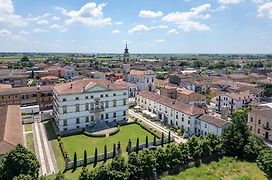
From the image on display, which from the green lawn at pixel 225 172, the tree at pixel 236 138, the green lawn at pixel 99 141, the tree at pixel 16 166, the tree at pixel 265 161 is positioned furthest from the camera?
the green lawn at pixel 99 141

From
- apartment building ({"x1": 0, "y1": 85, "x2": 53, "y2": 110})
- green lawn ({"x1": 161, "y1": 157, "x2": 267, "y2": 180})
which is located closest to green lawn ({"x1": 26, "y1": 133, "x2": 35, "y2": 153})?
apartment building ({"x1": 0, "y1": 85, "x2": 53, "y2": 110})

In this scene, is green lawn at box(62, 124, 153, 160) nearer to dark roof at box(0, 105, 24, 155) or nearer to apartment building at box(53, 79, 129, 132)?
apartment building at box(53, 79, 129, 132)

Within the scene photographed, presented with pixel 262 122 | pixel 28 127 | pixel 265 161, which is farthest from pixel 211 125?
pixel 28 127

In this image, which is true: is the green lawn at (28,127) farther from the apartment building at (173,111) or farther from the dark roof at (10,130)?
the apartment building at (173,111)

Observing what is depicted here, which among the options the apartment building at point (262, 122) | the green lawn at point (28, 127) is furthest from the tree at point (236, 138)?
the green lawn at point (28, 127)

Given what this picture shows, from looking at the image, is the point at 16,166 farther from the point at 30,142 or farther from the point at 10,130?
the point at 30,142

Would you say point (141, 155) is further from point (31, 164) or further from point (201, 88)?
point (201, 88)
